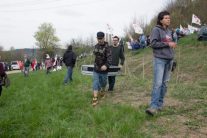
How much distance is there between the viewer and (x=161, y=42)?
682 cm

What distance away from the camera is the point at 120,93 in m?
10.8

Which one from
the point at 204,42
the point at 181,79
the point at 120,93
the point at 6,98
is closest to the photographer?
the point at 120,93

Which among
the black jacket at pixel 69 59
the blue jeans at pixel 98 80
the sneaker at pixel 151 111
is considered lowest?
the sneaker at pixel 151 111

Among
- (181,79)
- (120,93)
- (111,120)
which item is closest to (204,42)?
(181,79)

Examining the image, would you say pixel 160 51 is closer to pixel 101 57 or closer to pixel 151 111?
pixel 151 111

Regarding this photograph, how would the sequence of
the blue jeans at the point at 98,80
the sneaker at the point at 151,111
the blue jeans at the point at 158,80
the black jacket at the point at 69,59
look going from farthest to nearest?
the black jacket at the point at 69,59
the blue jeans at the point at 98,80
the blue jeans at the point at 158,80
the sneaker at the point at 151,111

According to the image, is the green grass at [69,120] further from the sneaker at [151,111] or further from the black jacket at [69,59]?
the black jacket at [69,59]

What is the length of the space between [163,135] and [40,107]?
3.93m

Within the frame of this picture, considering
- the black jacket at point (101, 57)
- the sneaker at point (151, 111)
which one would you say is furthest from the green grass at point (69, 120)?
the black jacket at point (101, 57)

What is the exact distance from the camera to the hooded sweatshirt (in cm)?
683

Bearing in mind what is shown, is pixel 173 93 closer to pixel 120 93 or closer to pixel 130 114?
pixel 120 93

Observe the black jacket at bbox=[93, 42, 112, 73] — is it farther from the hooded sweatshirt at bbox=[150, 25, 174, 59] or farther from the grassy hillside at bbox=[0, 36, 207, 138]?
the hooded sweatshirt at bbox=[150, 25, 174, 59]

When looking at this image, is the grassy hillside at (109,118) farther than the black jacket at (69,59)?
No

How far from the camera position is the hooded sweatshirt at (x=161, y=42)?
6832 mm
